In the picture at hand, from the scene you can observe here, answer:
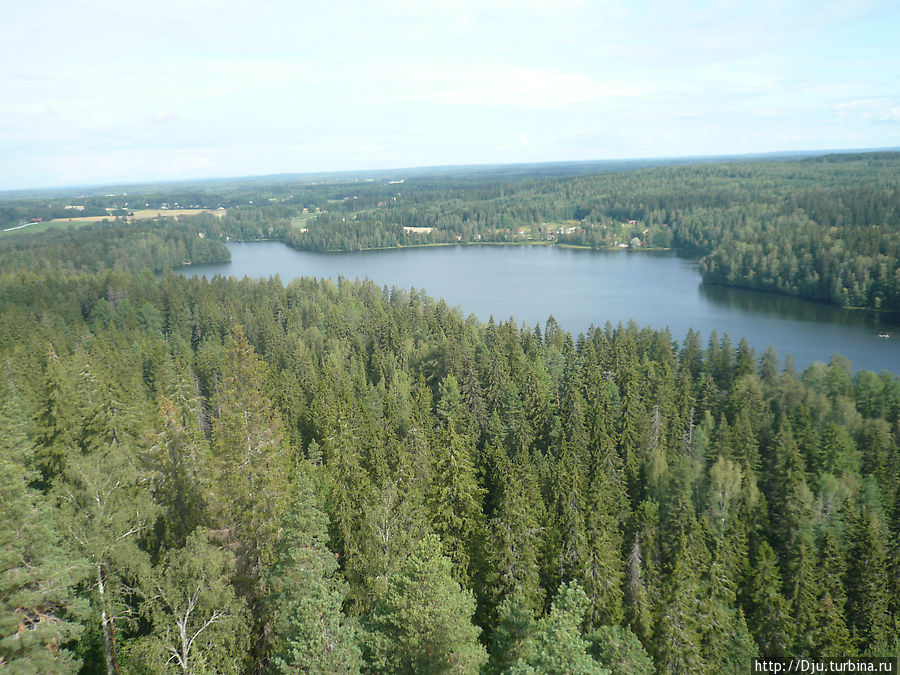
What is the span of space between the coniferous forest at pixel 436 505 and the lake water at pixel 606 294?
43.8 ft

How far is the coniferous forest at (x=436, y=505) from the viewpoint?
14.4 metres

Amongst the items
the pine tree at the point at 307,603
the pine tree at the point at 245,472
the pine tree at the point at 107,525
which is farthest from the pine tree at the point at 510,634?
the pine tree at the point at 107,525

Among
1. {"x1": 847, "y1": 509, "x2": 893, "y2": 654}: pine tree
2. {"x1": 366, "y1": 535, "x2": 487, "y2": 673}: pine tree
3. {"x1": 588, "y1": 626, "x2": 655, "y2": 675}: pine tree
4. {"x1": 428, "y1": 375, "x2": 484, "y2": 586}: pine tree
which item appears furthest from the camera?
{"x1": 847, "y1": 509, "x2": 893, "y2": 654}: pine tree

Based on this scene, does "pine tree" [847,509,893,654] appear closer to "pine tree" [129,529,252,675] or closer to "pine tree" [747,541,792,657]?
"pine tree" [747,541,792,657]

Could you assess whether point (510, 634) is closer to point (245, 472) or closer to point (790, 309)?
point (245, 472)

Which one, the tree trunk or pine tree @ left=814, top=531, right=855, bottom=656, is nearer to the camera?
the tree trunk

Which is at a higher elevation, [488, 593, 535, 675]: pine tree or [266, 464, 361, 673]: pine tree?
[266, 464, 361, 673]: pine tree

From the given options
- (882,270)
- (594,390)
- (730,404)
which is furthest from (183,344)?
(882,270)

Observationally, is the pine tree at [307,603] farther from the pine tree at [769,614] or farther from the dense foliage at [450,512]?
the pine tree at [769,614]

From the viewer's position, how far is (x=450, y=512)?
22.9m

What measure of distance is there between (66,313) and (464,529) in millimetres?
60499

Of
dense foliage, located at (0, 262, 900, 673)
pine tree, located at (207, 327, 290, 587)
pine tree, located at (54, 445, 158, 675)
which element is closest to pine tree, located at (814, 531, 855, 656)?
dense foliage, located at (0, 262, 900, 673)

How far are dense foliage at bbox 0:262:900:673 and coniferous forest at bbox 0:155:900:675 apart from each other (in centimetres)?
13

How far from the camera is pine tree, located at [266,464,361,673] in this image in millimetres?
12383
